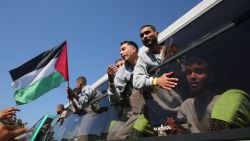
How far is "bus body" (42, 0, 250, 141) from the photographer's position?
183 cm

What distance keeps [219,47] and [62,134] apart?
4.81 m

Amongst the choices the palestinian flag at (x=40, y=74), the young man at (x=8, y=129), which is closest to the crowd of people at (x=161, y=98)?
the young man at (x=8, y=129)

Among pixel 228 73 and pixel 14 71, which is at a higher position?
pixel 14 71

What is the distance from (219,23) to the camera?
220 centimetres

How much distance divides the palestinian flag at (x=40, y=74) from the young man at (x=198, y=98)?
5.40m

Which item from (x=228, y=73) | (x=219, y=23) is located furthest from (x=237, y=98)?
(x=219, y=23)

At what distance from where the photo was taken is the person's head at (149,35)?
10.9 ft

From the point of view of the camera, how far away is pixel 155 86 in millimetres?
2721

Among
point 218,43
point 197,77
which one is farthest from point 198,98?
point 218,43

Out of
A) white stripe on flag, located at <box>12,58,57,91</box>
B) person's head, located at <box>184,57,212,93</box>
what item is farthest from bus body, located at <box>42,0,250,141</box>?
white stripe on flag, located at <box>12,58,57,91</box>

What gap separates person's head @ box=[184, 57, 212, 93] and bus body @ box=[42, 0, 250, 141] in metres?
0.05

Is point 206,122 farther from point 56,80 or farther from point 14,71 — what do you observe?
point 14,71

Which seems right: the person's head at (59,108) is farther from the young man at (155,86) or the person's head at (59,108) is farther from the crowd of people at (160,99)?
the young man at (155,86)

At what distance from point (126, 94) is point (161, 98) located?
2.58ft
